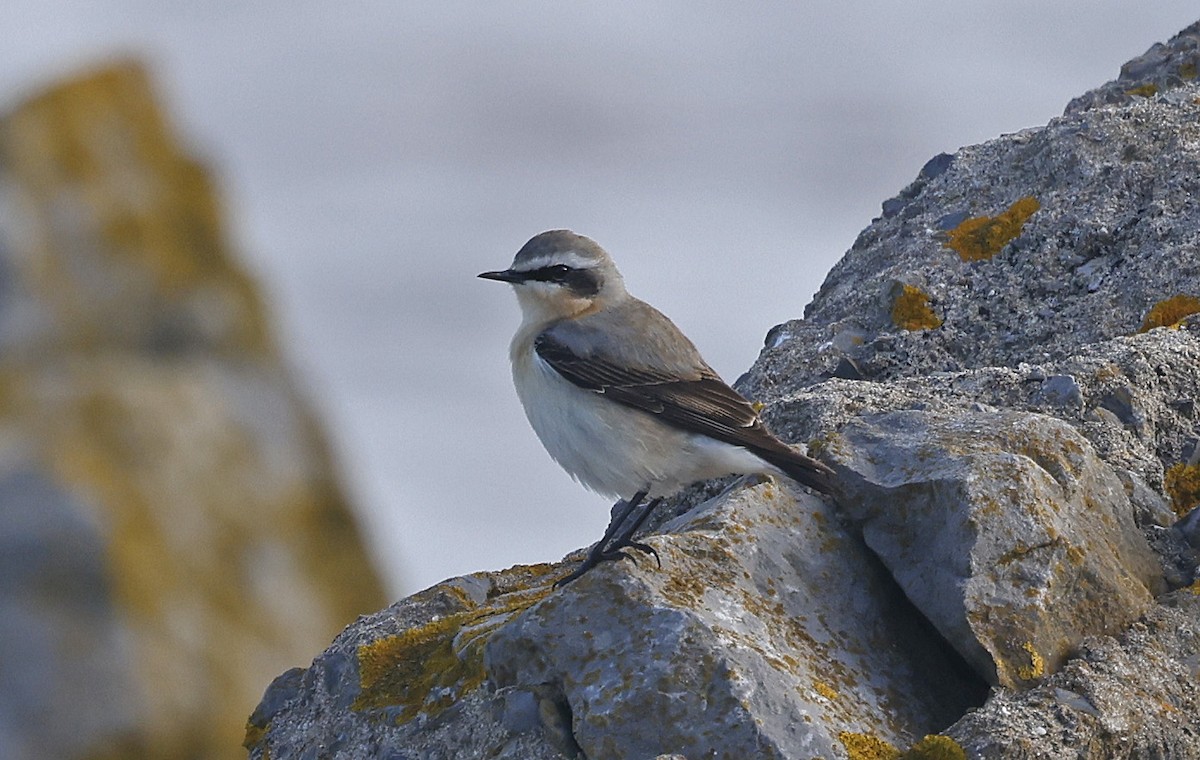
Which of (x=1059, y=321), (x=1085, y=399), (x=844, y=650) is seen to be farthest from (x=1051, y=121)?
(x=844, y=650)

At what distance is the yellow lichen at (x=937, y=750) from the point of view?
472 cm

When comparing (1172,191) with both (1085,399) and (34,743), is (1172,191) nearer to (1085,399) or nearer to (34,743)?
(1085,399)

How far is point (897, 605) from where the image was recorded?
5613mm

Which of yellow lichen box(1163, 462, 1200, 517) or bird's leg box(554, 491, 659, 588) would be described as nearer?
bird's leg box(554, 491, 659, 588)

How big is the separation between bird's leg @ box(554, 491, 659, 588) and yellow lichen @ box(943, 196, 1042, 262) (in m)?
2.08

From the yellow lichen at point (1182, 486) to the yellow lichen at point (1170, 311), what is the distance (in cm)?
106

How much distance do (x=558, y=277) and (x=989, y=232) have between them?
223 cm

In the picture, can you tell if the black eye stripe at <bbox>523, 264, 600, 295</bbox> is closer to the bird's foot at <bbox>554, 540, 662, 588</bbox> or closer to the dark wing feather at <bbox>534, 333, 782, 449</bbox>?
the dark wing feather at <bbox>534, 333, 782, 449</bbox>

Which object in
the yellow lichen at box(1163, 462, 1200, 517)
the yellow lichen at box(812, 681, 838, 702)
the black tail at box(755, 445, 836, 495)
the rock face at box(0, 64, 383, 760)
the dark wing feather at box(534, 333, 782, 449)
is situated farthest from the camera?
the rock face at box(0, 64, 383, 760)

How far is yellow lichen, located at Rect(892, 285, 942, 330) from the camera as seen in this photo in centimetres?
763

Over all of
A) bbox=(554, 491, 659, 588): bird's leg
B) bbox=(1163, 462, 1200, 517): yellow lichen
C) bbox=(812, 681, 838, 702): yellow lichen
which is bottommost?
bbox=(812, 681, 838, 702): yellow lichen

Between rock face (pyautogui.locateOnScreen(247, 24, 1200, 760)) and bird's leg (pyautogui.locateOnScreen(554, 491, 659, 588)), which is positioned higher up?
bird's leg (pyautogui.locateOnScreen(554, 491, 659, 588))

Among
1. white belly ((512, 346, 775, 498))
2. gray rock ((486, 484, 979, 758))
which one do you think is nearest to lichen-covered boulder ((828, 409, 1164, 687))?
gray rock ((486, 484, 979, 758))

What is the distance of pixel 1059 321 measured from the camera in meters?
7.45
